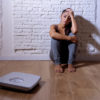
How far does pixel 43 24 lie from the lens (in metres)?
2.02

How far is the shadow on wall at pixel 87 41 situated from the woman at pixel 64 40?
31cm

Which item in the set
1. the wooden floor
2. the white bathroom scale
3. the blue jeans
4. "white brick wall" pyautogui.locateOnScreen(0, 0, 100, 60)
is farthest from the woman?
the white bathroom scale

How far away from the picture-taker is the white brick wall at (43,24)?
199cm

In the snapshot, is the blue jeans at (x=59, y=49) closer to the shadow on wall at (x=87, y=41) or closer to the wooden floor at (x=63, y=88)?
the wooden floor at (x=63, y=88)

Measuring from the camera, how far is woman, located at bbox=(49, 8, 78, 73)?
1.58 meters

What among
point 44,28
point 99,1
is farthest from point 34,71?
point 99,1

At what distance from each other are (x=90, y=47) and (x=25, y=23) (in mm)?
975

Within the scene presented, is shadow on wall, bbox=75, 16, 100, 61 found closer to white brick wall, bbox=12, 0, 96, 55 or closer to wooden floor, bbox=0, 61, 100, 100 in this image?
white brick wall, bbox=12, 0, 96, 55

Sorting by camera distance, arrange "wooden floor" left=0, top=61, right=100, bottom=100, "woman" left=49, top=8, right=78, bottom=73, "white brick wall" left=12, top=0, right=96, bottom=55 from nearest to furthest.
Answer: "wooden floor" left=0, top=61, right=100, bottom=100 → "woman" left=49, top=8, right=78, bottom=73 → "white brick wall" left=12, top=0, right=96, bottom=55

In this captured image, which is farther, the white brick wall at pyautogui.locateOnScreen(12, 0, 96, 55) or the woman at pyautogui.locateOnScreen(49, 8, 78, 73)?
the white brick wall at pyautogui.locateOnScreen(12, 0, 96, 55)

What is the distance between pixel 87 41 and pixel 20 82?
1.31m

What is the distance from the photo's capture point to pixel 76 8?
6.58 feet

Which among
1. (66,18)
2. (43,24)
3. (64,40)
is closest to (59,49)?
(64,40)

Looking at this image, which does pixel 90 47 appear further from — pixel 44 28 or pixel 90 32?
pixel 44 28
